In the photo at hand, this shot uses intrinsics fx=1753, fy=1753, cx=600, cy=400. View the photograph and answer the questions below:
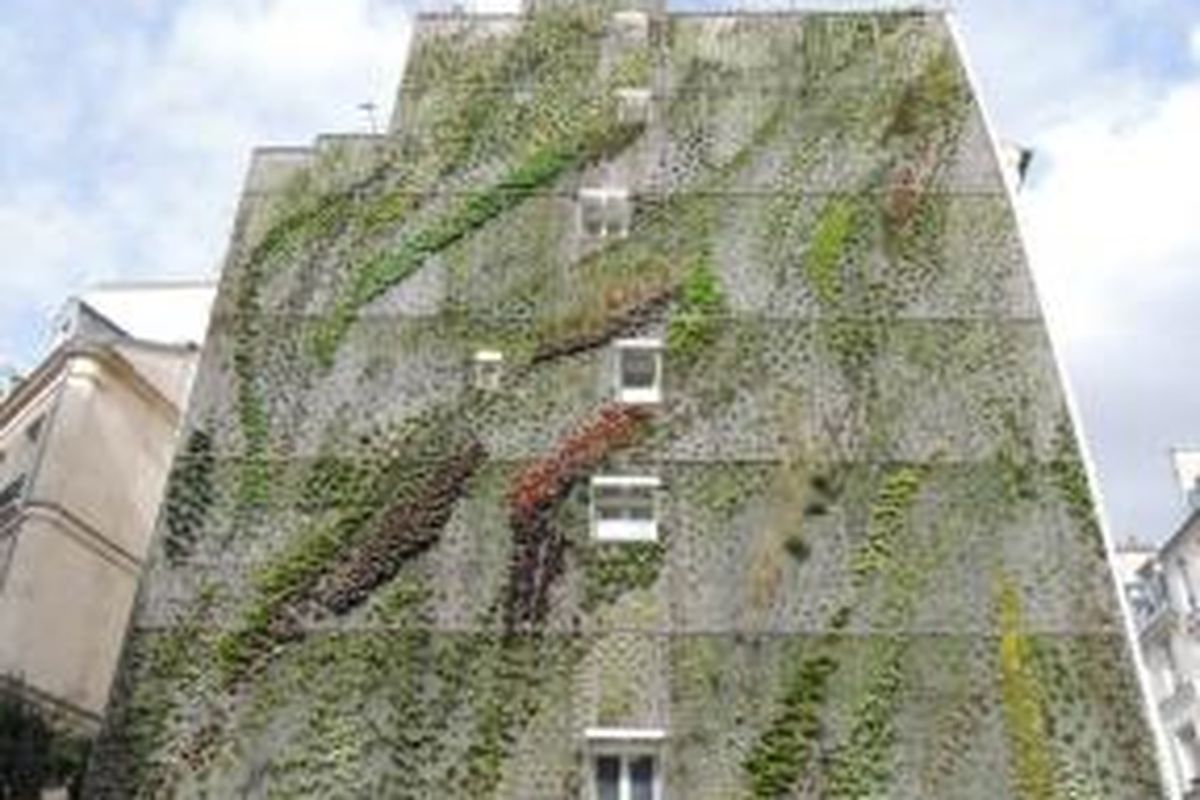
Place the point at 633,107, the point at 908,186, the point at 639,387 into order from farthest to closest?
the point at 633,107
the point at 908,186
the point at 639,387

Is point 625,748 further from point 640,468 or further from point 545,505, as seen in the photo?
point 640,468

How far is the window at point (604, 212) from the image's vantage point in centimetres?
3198

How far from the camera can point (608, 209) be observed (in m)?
32.1

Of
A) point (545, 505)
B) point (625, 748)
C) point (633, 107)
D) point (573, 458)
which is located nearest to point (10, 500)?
point (545, 505)

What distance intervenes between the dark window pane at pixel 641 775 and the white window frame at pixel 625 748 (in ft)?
0.14

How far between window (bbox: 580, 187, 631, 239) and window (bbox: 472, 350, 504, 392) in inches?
134

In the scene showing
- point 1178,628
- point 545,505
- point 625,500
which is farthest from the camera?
point 1178,628

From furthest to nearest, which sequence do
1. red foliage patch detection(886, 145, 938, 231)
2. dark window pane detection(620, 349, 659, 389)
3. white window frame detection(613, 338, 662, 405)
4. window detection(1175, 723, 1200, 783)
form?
window detection(1175, 723, 1200, 783)
red foliage patch detection(886, 145, 938, 231)
dark window pane detection(620, 349, 659, 389)
white window frame detection(613, 338, 662, 405)

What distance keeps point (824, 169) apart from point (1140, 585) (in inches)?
807

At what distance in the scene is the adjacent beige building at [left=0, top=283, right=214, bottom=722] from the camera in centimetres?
3089

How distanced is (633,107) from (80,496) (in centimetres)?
1278

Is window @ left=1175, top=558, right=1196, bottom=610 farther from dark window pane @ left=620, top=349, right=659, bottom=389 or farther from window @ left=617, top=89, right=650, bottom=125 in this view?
dark window pane @ left=620, top=349, right=659, bottom=389

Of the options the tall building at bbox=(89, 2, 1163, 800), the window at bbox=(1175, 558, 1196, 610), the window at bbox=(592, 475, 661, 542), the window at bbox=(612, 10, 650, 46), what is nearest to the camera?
the tall building at bbox=(89, 2, 1163, 800)

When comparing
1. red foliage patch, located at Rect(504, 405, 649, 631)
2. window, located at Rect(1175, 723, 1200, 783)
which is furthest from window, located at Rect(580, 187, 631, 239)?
window, located at Rect(1175, 723, 1200, 783)
